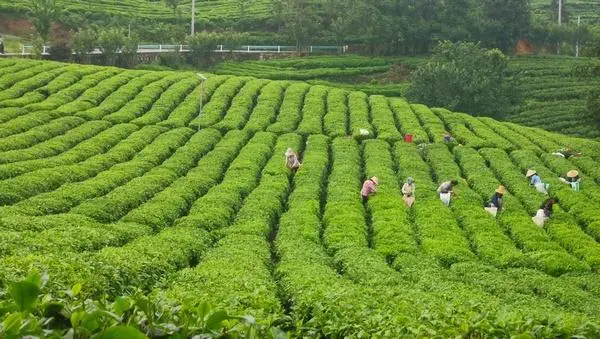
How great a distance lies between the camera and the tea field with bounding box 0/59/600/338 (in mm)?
10586

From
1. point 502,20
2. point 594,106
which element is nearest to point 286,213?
point 594,106

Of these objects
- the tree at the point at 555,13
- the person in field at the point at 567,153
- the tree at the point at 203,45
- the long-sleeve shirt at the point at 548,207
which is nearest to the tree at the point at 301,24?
the tree at the point at 203,45

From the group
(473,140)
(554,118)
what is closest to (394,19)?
(554,118)

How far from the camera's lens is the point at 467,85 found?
54906mm

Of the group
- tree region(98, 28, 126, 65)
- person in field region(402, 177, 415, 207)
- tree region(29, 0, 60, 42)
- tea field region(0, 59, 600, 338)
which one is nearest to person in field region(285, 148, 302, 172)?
tea field region(0, 59, 600, 338)

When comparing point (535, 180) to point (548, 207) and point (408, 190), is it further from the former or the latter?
point (408, 190)

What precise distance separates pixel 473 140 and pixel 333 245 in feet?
64.8

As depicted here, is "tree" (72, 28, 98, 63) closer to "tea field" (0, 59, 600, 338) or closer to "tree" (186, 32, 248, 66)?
"tree" (186, 32, 248, 66)

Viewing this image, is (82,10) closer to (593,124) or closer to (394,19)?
(394,19)

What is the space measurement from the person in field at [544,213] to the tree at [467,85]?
32.2 meters

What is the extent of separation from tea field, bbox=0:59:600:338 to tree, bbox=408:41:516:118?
11.4 meters

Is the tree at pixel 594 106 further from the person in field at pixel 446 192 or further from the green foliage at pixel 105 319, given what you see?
the green foliage at pixel 105 319

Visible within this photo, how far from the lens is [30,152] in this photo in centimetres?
2695

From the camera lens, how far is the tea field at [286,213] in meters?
10.6
